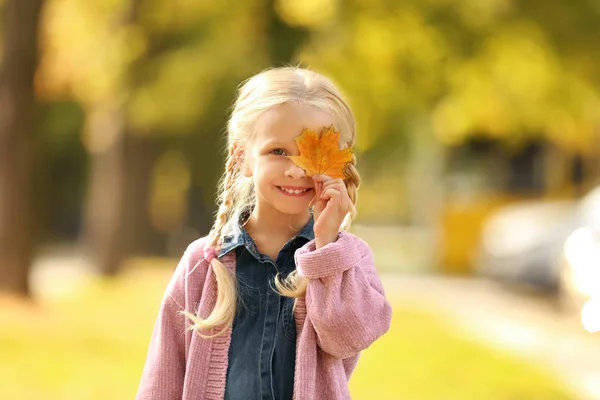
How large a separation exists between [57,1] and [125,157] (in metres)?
3.00

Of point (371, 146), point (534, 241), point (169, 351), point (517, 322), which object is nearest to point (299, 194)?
point (169, 351)

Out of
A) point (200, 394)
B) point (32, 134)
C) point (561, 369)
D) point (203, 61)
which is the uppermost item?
point (203, 61)

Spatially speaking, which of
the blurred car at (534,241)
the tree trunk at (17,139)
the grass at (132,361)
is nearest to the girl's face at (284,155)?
the grass at (132,361)

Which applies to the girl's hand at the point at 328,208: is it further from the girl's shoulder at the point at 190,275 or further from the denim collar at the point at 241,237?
the girl's shoulder at the point at 190,275

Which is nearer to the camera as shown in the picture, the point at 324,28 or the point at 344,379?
the point at 344,379

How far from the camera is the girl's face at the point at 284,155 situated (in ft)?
9.25

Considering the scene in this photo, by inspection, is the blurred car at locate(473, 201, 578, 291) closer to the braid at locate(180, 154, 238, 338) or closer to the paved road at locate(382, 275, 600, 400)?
the paved road at locate(382, 275, 600, 400)

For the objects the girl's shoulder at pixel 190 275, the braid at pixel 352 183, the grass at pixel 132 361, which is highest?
the grass at pixel 132 361

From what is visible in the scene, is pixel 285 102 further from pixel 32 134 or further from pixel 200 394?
pixel 32 134

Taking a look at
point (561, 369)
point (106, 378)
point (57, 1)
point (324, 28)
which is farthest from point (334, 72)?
point (57, 1)

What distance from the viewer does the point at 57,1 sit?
17172 mm

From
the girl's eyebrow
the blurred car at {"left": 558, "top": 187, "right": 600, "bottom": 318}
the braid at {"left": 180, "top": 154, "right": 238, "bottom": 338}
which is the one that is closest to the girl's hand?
the girl's eyebrow

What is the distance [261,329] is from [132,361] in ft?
20.8

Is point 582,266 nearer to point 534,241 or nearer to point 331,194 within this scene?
point 534,241
